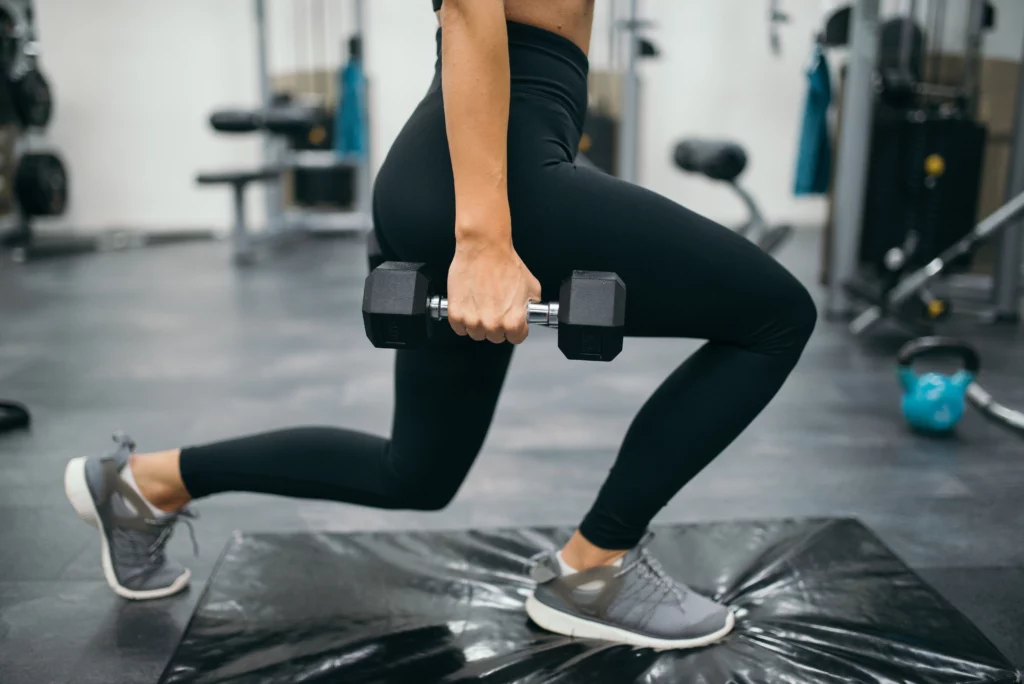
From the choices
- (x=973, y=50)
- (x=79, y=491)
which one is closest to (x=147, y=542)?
(x=79, y=491)

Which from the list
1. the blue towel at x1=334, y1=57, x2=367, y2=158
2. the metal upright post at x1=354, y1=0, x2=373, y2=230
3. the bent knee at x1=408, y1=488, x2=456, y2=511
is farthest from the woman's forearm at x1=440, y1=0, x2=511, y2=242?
the blue towel at x1=334, y1=57, x2=367, y2=158

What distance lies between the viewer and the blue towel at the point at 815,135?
3.38m

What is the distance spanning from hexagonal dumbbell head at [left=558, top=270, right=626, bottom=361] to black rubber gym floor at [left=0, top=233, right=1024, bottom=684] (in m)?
0.74

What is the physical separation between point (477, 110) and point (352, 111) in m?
4.81

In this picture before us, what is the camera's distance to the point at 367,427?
7.32 feet

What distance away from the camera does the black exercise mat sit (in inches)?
44.0

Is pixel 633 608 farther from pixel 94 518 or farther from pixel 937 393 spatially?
pixel 937 393

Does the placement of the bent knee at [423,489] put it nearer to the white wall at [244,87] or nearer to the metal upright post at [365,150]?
the metal upright post at [365,150]

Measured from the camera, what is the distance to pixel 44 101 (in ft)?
16.2

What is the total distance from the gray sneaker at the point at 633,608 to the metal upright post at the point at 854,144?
2509 mm

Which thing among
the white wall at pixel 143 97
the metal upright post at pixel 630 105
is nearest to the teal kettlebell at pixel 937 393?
the metal upright post at pixel 630 105

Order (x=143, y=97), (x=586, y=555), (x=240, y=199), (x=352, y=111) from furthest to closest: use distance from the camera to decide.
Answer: (x=143, y=97) → (x=352, y=111) → (x=240, y=199) → (x=586, y=555)

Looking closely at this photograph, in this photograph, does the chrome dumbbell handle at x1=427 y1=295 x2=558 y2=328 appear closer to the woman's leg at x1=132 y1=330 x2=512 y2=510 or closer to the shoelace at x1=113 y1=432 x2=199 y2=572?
the woman's leg at x1=132 y1=330 x2=512 y2=510

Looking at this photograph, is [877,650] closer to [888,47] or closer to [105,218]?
[888,47]
